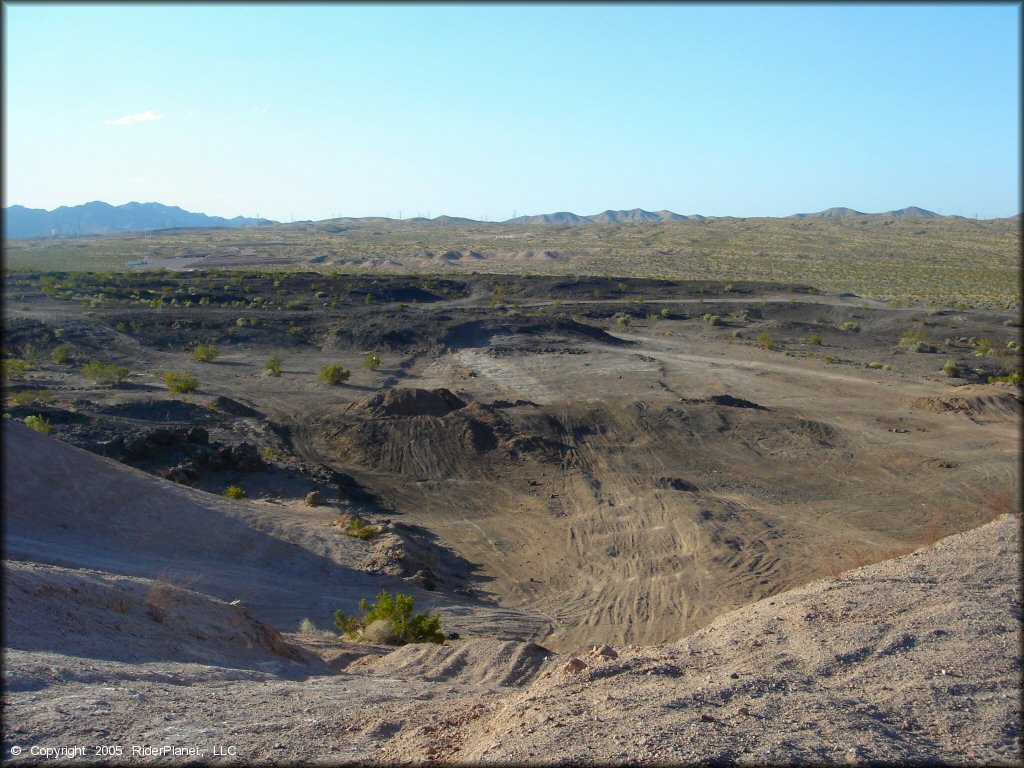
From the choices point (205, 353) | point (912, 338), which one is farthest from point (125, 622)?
point (912, 338)

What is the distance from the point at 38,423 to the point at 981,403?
96.8 feet

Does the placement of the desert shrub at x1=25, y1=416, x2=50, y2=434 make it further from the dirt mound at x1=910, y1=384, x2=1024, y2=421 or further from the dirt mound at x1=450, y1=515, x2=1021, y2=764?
the dirt mound at x1=910, y1=384, x2=1024, y2=421

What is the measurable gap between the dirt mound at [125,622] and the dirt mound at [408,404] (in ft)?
53.3

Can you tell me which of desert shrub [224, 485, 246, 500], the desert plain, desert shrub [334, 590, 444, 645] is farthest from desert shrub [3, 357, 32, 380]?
desert shrub [334, 590, 444, 645]

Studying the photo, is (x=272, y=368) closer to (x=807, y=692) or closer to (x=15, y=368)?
(x=15, y=368)

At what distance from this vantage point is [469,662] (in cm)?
1088

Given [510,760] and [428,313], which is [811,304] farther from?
[510,760]

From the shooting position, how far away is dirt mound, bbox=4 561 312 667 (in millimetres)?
8773

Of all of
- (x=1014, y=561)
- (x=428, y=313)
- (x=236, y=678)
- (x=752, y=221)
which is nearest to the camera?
(x=236, y=678)

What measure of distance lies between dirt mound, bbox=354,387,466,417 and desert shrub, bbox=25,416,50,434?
9494mm

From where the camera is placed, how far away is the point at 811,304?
185 feet

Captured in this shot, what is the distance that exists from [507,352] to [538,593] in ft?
83.0

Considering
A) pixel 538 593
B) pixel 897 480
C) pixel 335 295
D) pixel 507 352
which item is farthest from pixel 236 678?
pixel 335 295

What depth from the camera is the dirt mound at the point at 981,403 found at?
28.8 metres
